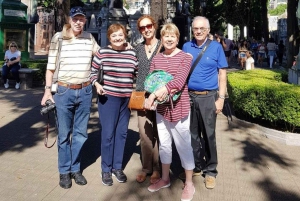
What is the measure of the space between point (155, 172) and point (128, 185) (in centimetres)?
37

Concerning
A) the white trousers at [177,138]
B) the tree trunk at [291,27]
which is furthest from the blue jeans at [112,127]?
A: the tree trunk at [291,27]

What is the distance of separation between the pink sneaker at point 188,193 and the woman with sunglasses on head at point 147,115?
0.46 metres

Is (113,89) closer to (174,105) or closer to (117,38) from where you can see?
(117,38)

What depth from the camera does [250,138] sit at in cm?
684

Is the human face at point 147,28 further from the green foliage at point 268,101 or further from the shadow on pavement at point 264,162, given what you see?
the green foliage at point 268,101

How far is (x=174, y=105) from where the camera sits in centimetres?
399

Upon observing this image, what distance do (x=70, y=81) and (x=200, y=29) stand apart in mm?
1564

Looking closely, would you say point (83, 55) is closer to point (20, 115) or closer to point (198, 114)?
point (198, 114)

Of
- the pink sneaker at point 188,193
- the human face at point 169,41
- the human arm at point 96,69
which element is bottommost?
the pink sneaker at point 188,193

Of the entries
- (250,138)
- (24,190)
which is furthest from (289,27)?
(24,190)

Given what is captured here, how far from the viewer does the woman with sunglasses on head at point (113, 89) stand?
426cm

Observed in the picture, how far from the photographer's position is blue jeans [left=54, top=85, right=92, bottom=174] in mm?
4270

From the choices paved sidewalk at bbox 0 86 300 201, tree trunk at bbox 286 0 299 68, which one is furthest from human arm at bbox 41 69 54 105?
tree trunk at bbox 286 0 299 68

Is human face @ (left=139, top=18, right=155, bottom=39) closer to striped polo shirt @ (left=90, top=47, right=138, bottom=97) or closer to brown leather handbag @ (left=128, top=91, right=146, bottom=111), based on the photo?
striped polo shirt @ (left=90, top=47, right=138, bottom=97)
